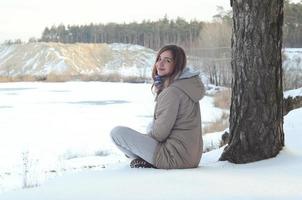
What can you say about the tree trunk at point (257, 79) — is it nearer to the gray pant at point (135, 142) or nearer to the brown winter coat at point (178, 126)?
the brown winter coat at point (178, 126)

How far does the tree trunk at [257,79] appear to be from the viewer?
4.53 m

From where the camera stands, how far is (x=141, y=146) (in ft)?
14.1

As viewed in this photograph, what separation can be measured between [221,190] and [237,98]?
1.50 meters

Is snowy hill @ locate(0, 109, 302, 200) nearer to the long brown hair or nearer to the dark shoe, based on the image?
the dark shoe

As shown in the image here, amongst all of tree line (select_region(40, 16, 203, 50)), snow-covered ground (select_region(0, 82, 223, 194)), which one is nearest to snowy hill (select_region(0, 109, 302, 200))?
snow-covered ground (select_region(0, 82, 223, 194))

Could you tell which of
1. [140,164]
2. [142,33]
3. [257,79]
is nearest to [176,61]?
[257,79]

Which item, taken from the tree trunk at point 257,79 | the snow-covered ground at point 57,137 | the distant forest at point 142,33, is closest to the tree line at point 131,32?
the distant forest at point 142,33

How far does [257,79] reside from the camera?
14.9 feet

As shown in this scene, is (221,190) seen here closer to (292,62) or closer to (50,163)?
(50,163)

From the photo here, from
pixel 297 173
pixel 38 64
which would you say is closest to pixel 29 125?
pixel 297 173

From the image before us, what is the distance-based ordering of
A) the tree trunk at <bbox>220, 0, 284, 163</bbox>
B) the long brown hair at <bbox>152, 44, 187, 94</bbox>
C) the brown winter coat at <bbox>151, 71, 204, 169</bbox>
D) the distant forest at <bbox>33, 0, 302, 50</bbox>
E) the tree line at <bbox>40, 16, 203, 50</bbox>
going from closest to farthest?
1. the brown winter coat at <bbox>151, 71, 204, 169</bbox>
2. the long brown hair at <bbox>152, 44, 187, 94</bbox>
3. the tree trunk at <bbox>220, 0, 284, 163</bbox>
4. the distant forest at <bbox>33, 0, 302, 50</bbox>
5. the tree line at <bbox>40, 16, 203, 50</bbox>

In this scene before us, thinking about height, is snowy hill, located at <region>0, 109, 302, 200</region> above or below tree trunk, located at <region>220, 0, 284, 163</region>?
below

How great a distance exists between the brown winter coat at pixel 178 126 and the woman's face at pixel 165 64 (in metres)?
0.14

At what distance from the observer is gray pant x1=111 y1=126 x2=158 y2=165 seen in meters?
4.27
